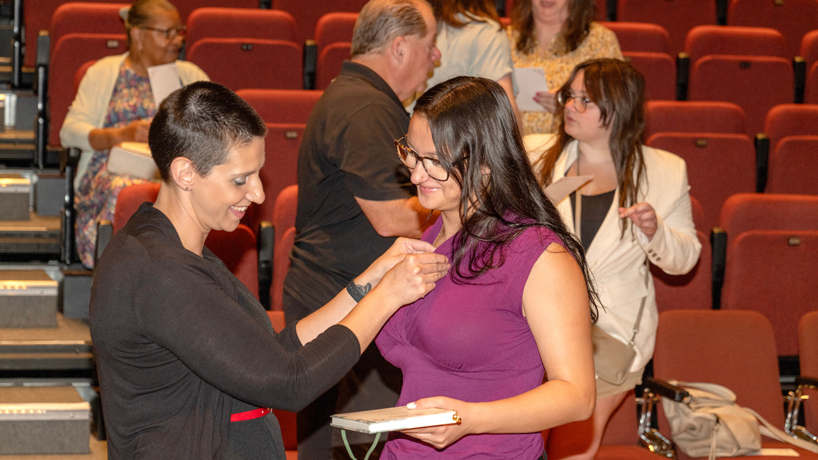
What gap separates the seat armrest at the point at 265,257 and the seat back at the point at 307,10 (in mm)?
2411

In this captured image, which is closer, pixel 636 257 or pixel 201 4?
pixel 636 257

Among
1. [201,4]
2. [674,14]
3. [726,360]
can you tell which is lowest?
[726,360]

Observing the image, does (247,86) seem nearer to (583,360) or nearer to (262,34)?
(262,34)

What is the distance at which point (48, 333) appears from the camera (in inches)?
127

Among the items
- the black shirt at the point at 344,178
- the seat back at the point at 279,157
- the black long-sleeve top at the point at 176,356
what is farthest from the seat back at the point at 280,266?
the black long-sleeve top at the point at 176,356

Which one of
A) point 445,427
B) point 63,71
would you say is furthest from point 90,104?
point 445,427

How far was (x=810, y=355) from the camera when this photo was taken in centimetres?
310

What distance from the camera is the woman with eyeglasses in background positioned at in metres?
3.59

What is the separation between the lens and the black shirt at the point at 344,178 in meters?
2.13

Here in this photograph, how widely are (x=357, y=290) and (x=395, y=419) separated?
21.0 inches

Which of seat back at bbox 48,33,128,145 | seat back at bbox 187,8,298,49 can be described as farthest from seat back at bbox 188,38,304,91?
seat back at bbox 48,33,128,145

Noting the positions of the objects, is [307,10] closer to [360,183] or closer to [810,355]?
[360,183]

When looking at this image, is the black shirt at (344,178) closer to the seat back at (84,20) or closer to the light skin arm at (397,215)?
the light skin arm at (397,215)

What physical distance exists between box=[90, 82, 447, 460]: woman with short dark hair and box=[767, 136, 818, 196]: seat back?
3.17 metres
